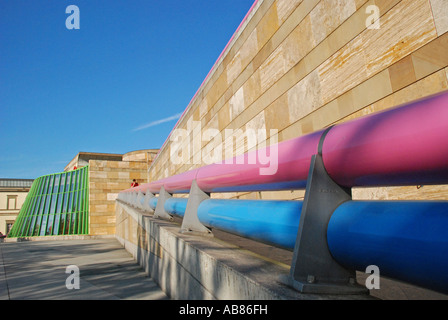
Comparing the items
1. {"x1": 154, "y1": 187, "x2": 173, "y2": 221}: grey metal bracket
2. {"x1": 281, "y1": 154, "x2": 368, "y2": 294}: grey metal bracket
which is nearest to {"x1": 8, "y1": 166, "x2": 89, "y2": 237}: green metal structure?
{"x1": 154, "y1": 187, "x2": 173, "y2": 221}: grey metal bracket

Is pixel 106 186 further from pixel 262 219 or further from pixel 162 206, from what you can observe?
pixel 262 219

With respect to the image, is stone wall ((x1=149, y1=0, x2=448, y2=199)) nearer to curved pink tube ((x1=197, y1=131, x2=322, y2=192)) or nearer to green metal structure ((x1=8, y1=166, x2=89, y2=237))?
curved pink tube ((x1=197, y1=131, x2=322, y2=192))

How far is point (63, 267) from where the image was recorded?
5586 mm

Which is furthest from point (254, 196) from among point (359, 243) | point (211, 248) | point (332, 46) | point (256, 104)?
point (359, 243)

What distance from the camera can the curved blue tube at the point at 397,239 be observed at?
924 millimetres

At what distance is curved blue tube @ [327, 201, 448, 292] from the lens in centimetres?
92

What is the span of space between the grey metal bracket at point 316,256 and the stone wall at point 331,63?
1.47 meters

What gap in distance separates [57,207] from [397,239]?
26.0 m

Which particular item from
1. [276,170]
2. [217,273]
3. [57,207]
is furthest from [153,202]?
[57,207]

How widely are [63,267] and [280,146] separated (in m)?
5.42

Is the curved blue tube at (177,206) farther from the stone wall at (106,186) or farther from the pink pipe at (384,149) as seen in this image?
the stone wall at (106,186)

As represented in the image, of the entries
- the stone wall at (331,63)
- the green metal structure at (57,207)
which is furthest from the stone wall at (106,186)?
the stone wall at (331,63)

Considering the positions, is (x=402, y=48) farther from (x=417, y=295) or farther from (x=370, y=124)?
(x=417, y=295)

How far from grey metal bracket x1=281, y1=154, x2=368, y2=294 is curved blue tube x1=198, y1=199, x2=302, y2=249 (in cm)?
17
